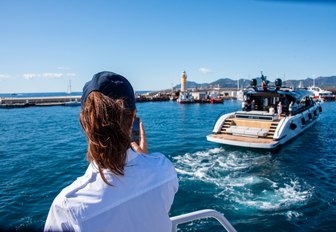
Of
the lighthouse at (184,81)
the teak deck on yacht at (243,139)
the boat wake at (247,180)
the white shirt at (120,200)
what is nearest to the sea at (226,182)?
the boat wake at (247,180)

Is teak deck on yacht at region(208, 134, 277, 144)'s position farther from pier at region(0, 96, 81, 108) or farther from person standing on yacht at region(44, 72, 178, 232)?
pier at region(0, 96, 81, 108)

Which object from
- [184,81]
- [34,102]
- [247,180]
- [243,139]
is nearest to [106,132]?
[247,180]

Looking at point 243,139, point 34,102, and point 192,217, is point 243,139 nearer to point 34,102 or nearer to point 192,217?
point 192,217

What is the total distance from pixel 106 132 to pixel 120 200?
0.31 m

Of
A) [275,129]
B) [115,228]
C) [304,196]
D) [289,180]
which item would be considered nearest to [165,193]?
[115,228]

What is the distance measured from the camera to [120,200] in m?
1.16

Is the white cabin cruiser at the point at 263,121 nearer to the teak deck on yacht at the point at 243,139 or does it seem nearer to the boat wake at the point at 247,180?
the teak deck on yacht at the point at 243,139

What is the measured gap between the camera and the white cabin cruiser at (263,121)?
46.4ft

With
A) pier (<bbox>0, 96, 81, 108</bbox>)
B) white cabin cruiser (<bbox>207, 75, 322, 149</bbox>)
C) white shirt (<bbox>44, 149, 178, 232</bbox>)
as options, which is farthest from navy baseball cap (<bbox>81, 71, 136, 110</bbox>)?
pier (<bbox>0, 96, 81, 108</bbox>)

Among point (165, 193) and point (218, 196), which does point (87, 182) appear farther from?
point (218, 196)

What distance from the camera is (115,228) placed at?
1.17 meters

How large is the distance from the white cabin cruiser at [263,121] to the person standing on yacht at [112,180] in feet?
42.3

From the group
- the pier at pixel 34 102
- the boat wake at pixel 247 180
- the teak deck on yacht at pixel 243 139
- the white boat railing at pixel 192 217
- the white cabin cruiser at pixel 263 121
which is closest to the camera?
the white boat railing at pixel 192 217

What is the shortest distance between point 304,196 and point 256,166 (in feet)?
10.6
